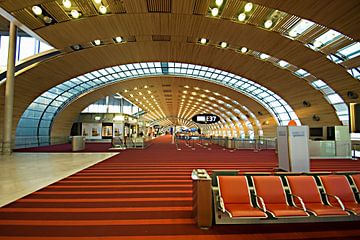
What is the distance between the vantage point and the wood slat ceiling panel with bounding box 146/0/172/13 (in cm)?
1153

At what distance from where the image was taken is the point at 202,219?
3803 millimetres

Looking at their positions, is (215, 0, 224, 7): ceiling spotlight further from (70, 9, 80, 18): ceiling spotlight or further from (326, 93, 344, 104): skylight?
(326, 93, 344, 104): skylight

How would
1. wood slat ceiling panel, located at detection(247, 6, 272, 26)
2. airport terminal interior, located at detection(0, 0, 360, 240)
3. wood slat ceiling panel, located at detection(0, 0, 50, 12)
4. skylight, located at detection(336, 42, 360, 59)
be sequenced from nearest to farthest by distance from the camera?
airport terminal interior, located at detection(0, 0, 360, 240) < wood slat ceiling panel, located at detection(0, 0, 50, 12) < wood slat ceiling panel, located at detection(247, 6, 272, 26) < skylight, located at detection(336, 42, 360, 59)

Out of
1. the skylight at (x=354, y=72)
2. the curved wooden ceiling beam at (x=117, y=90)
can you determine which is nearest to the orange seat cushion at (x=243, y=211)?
the skylight at (x=354, y=72)

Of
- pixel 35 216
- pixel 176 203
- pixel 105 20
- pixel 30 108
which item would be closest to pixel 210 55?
pixel 105 20

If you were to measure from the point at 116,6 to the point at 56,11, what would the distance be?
316cm

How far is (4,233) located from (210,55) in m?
17.9

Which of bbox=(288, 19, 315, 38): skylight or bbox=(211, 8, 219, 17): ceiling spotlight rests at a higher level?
bbox=(211, 8, 219, 17): ceiling spotlight

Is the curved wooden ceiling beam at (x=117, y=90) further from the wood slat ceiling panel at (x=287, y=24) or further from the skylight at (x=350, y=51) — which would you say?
the wood slat ceiling panel at (x=287, y=24)

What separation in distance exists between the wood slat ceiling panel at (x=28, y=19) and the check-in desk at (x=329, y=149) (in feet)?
58.0

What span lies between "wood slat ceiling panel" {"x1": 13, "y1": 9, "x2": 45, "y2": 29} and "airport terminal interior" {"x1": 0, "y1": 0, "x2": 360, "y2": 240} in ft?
0.31

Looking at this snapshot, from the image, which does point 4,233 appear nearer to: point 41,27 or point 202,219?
point 202,219

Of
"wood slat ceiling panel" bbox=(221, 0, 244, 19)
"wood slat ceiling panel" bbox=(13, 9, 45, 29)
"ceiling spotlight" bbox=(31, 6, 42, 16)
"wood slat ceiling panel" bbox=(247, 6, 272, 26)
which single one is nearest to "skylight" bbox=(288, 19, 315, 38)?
"wood slat ceiling panel" bbox=(247, 6, 272, 26)

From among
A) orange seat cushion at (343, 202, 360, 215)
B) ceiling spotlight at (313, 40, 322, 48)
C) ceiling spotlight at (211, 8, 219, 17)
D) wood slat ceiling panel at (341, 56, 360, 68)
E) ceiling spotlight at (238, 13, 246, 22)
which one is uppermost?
ceiling spotlight at (211, 8, 219, 17)
